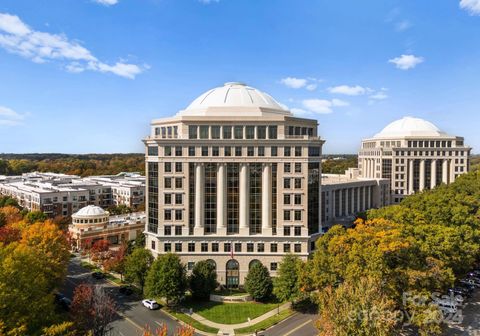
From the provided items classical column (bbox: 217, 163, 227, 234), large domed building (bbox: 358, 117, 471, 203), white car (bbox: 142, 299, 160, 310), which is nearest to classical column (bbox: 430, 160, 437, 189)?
large domed building (bbox: 358, 117, 471, 203)

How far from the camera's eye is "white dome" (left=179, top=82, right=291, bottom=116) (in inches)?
2731

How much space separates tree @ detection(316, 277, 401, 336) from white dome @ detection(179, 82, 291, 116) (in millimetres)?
41812

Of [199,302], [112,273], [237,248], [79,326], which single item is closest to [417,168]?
[237,248]

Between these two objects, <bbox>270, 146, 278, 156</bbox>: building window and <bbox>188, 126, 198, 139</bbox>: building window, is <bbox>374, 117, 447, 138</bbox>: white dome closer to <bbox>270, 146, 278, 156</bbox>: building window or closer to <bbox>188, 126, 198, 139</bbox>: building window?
<bbox>270, 146, 278, 156</bbox>: building window

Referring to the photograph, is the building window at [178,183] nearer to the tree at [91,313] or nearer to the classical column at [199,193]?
the classical column at [199,193]

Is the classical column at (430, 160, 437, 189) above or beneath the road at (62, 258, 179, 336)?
above

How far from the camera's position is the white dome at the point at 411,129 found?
406 feet

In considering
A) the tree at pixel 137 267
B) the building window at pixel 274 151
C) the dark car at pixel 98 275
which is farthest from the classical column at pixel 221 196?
the dark car at pixel 98 275

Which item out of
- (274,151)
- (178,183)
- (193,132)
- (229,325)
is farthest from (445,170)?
(229,325)

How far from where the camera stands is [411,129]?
12594 cm

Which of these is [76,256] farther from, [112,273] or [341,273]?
[341,273]

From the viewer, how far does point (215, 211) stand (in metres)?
65.8

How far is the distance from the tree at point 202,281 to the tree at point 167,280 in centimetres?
246

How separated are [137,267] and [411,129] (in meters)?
111
